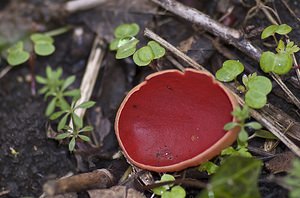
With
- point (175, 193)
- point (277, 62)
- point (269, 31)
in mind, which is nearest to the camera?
point (175, 193)

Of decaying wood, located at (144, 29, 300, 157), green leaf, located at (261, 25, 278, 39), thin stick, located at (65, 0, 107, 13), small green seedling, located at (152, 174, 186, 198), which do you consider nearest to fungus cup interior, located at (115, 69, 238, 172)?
small green seedling, located at (152, 174, 186, 198)

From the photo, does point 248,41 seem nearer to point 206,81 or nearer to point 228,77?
point 228,77

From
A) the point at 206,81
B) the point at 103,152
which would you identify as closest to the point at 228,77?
the point at 206,81

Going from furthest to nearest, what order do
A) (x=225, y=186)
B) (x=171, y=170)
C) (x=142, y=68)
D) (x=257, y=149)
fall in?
1. (x=142, y=68)
2. (x=257, y=149)
3. (x=171, y=170)
4. (x=225, y=186)

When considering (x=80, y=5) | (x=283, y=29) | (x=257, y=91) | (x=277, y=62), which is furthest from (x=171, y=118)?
(x=80, y=5)

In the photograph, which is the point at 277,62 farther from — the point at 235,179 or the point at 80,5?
the point at 80,5

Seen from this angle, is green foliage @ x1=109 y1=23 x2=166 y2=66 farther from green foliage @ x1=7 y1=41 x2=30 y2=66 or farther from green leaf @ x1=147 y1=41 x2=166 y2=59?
green foliage @ x1=7 y1=41 x2=30 y2=66
